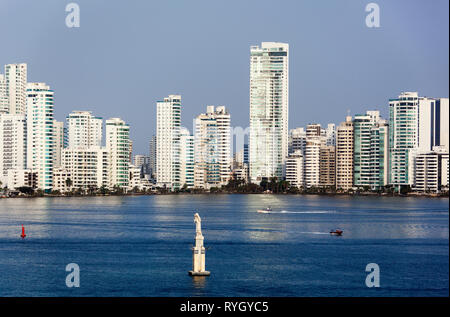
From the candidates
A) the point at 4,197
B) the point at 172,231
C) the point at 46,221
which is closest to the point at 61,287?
the point at 172,231

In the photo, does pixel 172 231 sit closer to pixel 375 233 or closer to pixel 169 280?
pixel 375 233

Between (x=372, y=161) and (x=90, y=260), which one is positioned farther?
(x=372, y=161)

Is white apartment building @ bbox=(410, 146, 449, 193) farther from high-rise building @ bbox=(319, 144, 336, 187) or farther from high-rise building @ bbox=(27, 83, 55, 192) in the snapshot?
high-rise building @ bbox=(27, 83, 55, 192)

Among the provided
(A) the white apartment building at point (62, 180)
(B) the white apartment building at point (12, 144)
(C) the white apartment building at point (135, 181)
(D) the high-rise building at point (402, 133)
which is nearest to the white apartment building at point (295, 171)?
(D) the high-rise building at point (402, 133)

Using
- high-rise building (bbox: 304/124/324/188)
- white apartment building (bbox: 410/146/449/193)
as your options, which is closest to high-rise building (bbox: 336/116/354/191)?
high-rise building (bbox: 304/124/324/188)

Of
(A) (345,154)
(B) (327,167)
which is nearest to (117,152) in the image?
(B) (327,167)
